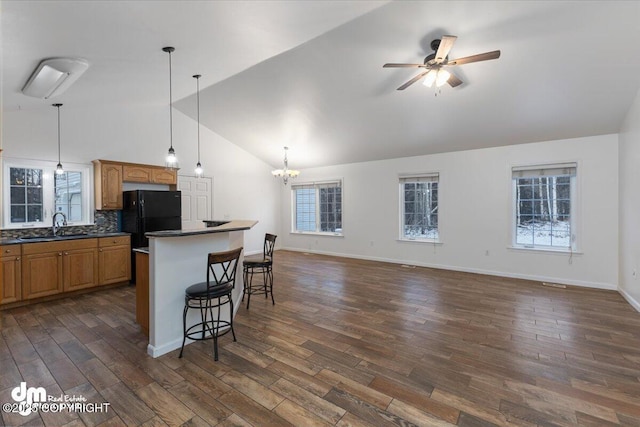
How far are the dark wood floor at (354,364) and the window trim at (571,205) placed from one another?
105 centimetres

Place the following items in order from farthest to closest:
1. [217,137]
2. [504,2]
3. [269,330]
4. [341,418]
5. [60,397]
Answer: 1. [217,137]
2. [269,330]
3. [504,2]
4. [60,397]
5. [341,418]

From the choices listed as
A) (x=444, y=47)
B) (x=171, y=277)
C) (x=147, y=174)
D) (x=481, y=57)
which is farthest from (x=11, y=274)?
(x=481, y=57)

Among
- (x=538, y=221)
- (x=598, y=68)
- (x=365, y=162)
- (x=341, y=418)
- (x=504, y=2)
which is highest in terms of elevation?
(x=504, y=2)

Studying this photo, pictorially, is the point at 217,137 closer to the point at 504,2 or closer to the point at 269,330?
the point at 269,330

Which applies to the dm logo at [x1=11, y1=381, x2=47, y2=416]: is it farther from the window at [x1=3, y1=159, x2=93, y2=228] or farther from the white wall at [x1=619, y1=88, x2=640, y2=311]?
the white wall at [x1=619, y1=88, x2=640, y2=311]

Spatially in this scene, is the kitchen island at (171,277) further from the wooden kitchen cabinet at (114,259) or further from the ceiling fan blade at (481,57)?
the ceiling fan blade at (481,57)

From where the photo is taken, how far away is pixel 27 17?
1929 millimetres

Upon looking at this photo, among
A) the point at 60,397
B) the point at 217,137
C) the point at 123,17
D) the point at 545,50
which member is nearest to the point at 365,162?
the point at 217,137

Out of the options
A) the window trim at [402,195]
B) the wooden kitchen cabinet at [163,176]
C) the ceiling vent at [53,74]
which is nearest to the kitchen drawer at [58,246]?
the wooden kitchen cabinet at [163,176]

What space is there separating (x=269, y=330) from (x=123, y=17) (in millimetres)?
3063

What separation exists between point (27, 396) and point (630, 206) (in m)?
6.90

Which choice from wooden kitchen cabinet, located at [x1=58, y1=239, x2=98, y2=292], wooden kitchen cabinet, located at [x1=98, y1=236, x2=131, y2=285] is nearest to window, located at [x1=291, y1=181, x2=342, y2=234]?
wooden kitchen cabinet, located at [x1=98, y1=236, x2=131, y2=285]

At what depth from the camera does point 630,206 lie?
4047mm

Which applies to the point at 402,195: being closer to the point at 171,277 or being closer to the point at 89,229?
the point at 171,277
